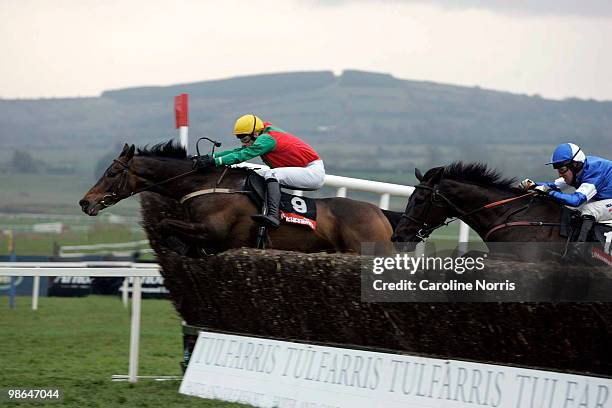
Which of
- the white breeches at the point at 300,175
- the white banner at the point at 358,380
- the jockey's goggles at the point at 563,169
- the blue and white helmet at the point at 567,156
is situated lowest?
the white banner at the point at 358,380

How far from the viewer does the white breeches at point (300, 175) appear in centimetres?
771

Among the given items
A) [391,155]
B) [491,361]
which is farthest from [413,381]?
[391,155]

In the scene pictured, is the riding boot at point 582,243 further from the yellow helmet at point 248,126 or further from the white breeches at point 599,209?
the yellow helmet at point 248,126

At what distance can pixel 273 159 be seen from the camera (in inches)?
310

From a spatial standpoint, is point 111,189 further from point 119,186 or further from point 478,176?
point 478,176

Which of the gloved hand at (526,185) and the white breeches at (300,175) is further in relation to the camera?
the white breeches at (300,175)

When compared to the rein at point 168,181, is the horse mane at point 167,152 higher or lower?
higher

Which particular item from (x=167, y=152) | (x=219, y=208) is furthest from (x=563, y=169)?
(x=167, y=152)

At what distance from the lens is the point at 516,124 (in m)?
96.4

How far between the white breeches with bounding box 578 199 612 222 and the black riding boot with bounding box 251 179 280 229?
2.17m

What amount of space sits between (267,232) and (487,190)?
5.47 ft

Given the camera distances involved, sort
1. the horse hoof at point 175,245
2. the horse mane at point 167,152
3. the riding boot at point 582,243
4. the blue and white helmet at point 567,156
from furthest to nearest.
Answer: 1. the horse mane at point 167,152
2. the horse hoof at point 175,245
3. the blue and white helmet at point 567,156
4. the riding boot at point 582,243

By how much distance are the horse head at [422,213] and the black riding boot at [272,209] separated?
953 mm

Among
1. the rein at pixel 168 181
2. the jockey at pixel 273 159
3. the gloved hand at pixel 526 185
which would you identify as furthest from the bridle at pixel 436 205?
the rein at pixel 168 181
